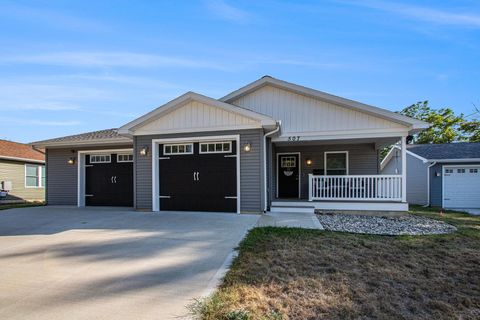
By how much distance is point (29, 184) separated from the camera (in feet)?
59.6

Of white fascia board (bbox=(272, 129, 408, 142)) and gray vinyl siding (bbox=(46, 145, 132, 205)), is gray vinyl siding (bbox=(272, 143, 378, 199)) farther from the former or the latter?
gray vinyl siding (bbox=(46, 145, 132, 205))

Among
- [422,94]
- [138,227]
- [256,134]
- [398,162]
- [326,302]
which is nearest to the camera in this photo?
[326,302]

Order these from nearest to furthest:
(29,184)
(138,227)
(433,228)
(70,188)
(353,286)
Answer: (353,286) → (138,227) → (433,228) → (70,188) → (29,184)

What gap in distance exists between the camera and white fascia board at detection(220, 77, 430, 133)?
→ 9.53 m

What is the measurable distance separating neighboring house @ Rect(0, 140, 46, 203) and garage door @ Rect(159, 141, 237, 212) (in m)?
10.6

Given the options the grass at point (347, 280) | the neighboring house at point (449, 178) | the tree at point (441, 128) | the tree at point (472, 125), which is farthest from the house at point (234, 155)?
the tree at point (441, 128)

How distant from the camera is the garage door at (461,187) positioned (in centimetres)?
1410

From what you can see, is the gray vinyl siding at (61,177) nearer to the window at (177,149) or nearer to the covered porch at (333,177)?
the window at (177,149)

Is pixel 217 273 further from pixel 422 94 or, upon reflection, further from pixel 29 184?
pixel 422 94

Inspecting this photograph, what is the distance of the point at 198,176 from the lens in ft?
30.9

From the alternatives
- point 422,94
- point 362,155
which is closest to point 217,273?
point 362,155

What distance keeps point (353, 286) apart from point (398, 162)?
14.5 m

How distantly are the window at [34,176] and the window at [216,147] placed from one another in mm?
14821

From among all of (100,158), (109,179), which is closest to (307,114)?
(109,179)
